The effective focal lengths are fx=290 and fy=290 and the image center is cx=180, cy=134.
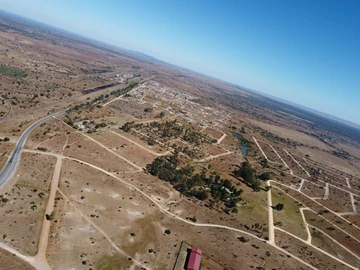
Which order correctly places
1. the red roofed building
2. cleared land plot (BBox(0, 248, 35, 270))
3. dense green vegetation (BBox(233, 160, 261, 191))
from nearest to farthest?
cleared land plot (BBox(0, 248, 35, 270)), the red roofed building, dense green vegetation (BBox(233, 160, 261, 191))

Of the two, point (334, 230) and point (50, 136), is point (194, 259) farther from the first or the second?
point (50, 136)

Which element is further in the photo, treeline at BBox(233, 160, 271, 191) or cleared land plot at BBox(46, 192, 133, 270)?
treeline at BBox(233, 160, 271, 191)

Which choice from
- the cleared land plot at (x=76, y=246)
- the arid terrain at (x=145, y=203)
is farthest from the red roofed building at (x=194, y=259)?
the cleared land plot at (x=76, y=246)

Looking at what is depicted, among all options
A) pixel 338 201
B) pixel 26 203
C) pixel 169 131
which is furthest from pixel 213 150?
pixel 26 203

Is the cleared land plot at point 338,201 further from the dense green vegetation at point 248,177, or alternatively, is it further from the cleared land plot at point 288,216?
the dense green vegetation at point 248,177

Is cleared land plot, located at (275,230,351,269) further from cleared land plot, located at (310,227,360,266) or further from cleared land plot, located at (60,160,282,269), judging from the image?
cleared land plot, located at (60,160,282,269)

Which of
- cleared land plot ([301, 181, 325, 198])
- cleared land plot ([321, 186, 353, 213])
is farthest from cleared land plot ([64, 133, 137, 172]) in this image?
cleared land plot ([321, 186, 353, 213])

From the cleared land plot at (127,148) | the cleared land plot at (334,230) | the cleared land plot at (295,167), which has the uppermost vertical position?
the cleared land plot at (295,167)

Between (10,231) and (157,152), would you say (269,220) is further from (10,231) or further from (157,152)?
(10,231)
